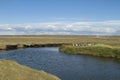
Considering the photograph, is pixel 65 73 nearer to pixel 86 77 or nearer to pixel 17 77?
pixel 86 77

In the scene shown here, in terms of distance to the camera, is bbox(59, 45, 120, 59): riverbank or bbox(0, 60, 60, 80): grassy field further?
bbox(59, 45, 120, 59): riverbank

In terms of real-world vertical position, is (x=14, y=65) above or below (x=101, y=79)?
above

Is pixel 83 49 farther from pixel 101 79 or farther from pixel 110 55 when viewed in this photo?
pixel 101 79

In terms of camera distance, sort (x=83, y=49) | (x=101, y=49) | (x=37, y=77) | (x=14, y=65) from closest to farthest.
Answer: (x=37, y=77), (x=14, y=65), (x=101, y=49), (x=83, y=49)

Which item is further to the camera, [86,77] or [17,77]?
[86,77]

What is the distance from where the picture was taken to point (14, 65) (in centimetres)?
4106

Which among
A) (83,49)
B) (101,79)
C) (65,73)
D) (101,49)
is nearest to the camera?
(101,79)

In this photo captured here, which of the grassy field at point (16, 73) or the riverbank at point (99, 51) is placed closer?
the grassy field at point (16, 73)

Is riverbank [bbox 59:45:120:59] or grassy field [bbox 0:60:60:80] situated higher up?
grassy field [bbox 0:60:60:80]

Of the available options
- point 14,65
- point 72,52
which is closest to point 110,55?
point 72,52

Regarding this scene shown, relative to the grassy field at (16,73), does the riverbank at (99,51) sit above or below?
below

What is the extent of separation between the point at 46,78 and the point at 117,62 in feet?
105

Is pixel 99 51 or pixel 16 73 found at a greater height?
pixel 16 73

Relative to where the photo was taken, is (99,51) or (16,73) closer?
(16,73)
